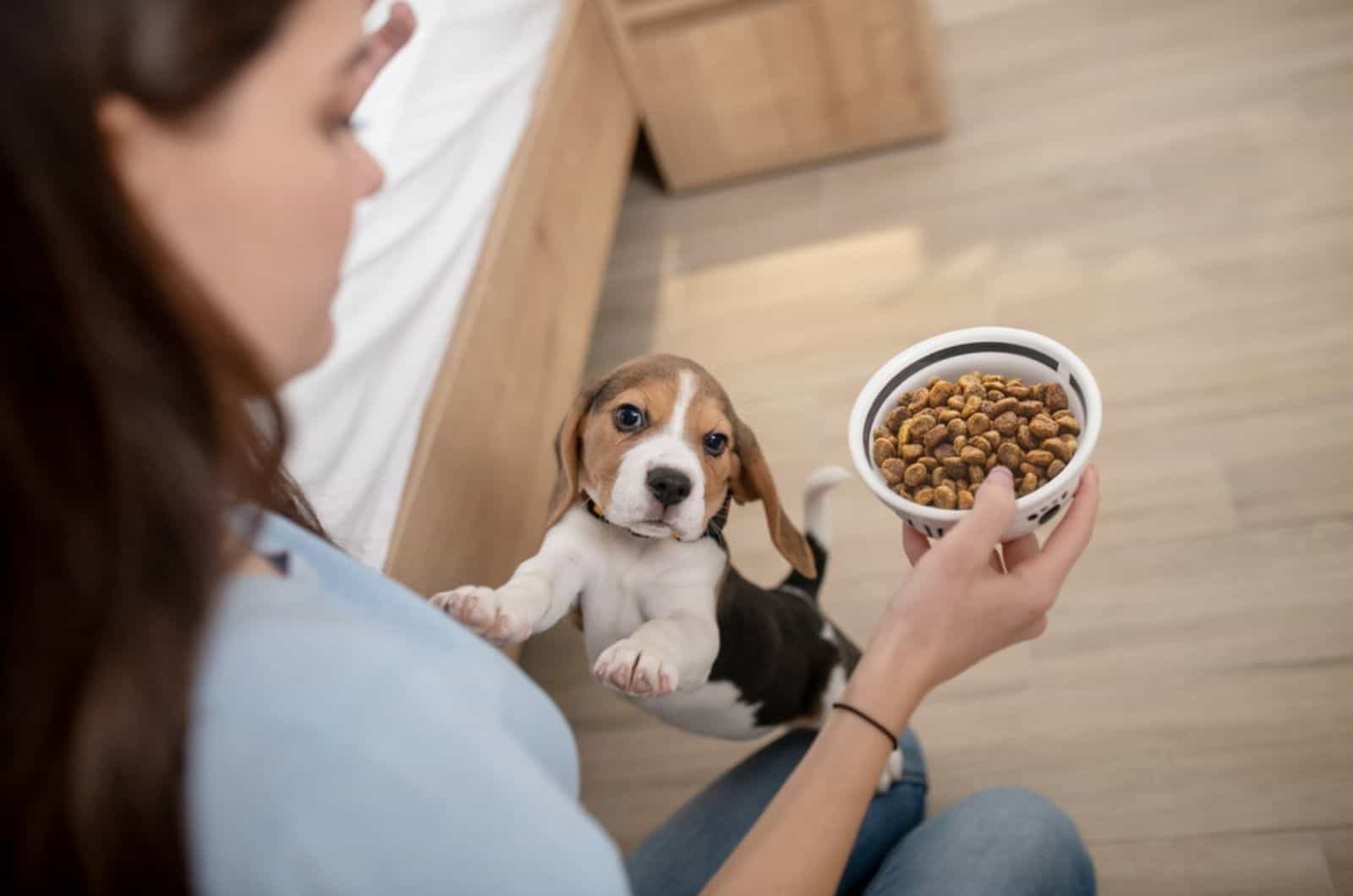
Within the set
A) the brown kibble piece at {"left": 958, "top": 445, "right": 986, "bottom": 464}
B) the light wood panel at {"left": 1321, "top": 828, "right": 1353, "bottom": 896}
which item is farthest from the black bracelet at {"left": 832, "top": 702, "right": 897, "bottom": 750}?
the light wood panel at {"left": 1321, "top": 828, "right": 1353, "bottom": 896}

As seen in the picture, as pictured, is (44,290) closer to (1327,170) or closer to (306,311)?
(306,311)

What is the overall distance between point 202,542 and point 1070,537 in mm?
658

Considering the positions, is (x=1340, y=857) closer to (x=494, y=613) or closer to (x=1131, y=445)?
(x=1131, y=445)

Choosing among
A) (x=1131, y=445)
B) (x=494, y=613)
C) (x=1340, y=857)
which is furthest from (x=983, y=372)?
(x=1340, y=857)

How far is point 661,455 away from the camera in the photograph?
A: 0.81 metres

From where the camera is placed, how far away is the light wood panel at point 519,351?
0.98m

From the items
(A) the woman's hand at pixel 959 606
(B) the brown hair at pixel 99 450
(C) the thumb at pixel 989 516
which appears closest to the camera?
(B) the brown hair at pixel 99 450

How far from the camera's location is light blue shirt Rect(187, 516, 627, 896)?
1.74ft

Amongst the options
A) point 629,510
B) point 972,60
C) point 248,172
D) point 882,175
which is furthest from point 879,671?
point 972,60

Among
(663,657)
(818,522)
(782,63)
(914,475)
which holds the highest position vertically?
(914,475)

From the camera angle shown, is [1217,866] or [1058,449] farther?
[1217,866]

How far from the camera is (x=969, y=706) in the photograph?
1381 millimetres

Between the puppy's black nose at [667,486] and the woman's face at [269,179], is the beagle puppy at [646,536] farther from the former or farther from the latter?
the woman's face at [269,179]

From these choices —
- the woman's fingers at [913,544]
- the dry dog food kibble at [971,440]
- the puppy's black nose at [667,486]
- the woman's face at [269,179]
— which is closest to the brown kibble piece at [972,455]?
the dry dog food kibble at [971,440]
